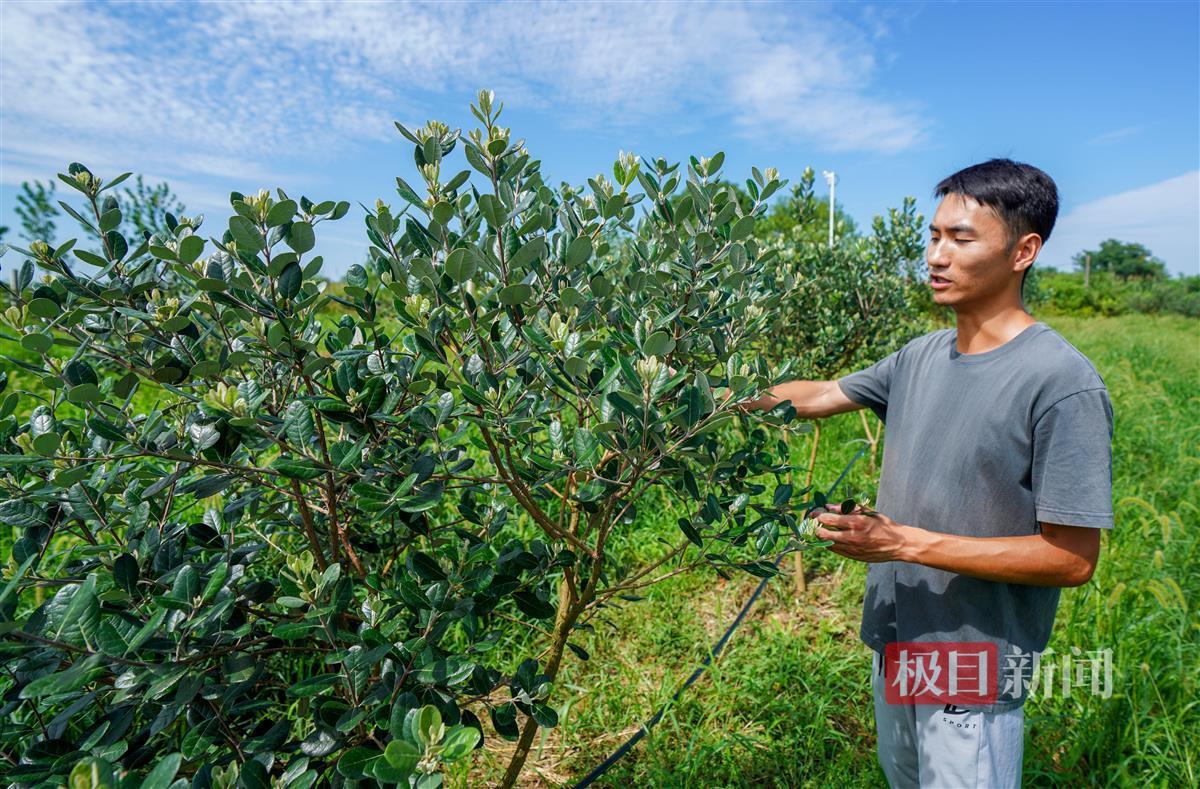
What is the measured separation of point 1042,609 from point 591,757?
5.91 ft

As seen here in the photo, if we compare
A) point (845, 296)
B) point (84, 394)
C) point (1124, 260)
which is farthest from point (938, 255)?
point (1124, 260)

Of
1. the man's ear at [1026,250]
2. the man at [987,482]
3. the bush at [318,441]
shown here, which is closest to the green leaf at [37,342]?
the bush at [318,441]

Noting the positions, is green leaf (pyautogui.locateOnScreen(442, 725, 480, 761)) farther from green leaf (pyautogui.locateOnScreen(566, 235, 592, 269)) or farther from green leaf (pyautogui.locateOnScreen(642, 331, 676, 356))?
green leaf (pyautogui.locateOnScreen(566, 235, 592, 269))

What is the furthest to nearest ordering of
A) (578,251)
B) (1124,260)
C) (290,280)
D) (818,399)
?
(1124,260), (818,399), (578,251), (290,280)

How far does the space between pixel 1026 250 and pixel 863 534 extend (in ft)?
3.14

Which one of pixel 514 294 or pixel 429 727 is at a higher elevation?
pixel 514 294

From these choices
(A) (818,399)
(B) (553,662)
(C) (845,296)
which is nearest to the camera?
(B) (553,662)

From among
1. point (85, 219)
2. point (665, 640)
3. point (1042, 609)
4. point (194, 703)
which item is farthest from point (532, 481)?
point (665, 640)

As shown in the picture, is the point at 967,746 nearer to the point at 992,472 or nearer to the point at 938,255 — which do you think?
the point at 992,472

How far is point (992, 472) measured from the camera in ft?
5.80

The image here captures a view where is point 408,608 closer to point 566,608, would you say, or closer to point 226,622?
point 226,622

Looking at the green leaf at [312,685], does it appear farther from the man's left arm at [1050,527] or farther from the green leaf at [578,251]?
the man's left arm at [1050,527]

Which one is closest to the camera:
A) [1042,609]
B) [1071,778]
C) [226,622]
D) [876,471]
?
[226,622]

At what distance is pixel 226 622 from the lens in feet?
4.09
